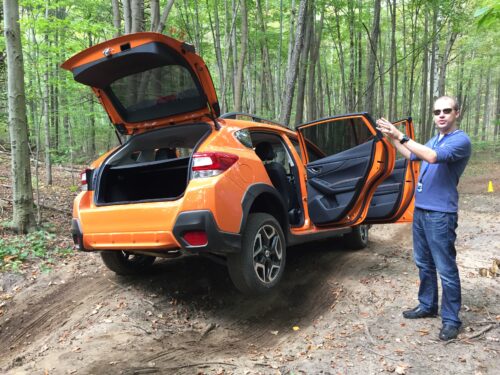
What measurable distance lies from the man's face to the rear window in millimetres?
2020

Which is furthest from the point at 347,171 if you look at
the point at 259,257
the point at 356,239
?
the point at 259,257

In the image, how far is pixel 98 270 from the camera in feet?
15.3

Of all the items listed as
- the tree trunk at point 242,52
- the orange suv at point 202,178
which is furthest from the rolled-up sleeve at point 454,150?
the tree trunk at point 242,52

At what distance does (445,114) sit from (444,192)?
0.63 meters

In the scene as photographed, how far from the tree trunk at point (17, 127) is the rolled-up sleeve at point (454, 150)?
556 centimetres

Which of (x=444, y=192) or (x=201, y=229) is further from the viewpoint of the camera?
(x=444, y=192)

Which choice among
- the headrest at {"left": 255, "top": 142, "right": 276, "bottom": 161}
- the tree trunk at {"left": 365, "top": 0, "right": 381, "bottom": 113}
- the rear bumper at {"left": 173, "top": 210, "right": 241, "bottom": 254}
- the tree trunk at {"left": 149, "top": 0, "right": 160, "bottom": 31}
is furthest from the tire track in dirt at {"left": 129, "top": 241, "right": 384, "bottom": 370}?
the tree trunk at {"left": 365, "top": 0, "right": 381, "bottom": 113}

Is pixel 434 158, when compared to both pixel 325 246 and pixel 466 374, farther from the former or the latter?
pixel 325 246

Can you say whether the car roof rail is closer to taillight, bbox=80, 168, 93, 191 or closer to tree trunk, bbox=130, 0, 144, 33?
taillight, bbox=80, 168, 93, 191

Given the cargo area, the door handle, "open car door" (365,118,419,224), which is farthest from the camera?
the door handle

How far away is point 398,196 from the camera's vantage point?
4488 millimetres

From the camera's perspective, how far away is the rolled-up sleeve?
2812mm

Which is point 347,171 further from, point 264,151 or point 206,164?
point 206,164

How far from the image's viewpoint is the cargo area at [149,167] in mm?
3564
